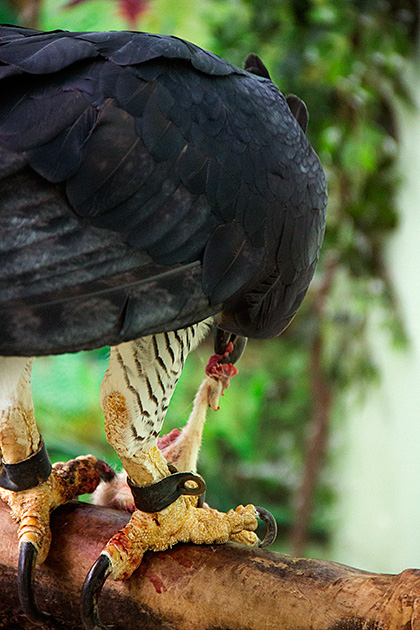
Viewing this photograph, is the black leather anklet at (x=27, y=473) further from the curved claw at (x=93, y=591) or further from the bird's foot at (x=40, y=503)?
the curved claw at (x=93, y=591)

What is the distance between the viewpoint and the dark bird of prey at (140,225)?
71cm

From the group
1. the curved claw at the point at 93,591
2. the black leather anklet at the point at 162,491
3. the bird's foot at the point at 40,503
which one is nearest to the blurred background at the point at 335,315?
the bird's foot at the point at 40,503

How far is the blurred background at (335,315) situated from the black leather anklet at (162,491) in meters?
0.98

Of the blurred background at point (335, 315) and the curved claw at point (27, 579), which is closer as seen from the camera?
the curved claw at point (27, 579)

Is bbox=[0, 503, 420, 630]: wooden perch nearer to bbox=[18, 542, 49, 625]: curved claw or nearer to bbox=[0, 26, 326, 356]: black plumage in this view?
bbox=[18, 542, 49, 625]: curved claw

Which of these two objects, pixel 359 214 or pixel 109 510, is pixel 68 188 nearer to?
pixel 109 510

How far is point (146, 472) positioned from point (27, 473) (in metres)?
0.19

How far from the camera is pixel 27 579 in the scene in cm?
91

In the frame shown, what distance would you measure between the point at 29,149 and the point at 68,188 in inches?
2.3

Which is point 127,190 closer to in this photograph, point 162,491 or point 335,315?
point 162,491

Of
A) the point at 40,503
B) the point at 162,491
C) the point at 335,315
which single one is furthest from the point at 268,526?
the point at 335,315

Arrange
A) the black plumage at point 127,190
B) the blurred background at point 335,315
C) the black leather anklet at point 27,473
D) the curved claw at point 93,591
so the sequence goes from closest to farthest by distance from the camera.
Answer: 1. the black plumage at point 127,190
2. the curved claw at point 93,591
3. the black leather anklet at point 27,473
4. the blurred background at point 335,315

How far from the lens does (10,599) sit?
949 millimetres

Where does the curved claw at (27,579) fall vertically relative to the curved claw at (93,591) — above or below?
below
